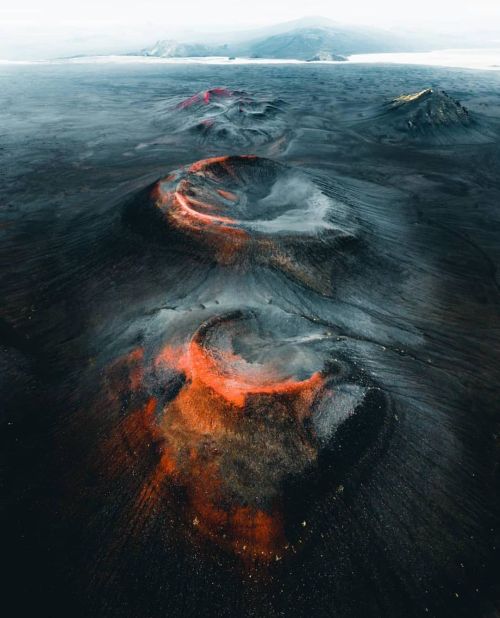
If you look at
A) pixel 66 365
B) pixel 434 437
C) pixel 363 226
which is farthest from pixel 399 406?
pixel 363 226

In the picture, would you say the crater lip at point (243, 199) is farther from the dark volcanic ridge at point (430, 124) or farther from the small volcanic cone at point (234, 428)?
the dark volcanic ridge at point (430, 124)

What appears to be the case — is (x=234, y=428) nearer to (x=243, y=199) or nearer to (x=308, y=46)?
(x=243, y=199)

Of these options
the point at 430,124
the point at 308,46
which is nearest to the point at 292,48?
the point at 308,46

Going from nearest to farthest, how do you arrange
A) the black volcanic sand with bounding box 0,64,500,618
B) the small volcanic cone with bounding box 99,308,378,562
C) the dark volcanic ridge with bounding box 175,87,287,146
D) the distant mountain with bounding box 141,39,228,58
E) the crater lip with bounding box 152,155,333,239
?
the black volcanic sand with bounding box 0,64,500,618
the small volcanic cone with bounding box 99,308,378,562
the crater lip with bounding box 152,155,333,239
the dark volcanic ridge with bounding box 175,87,287,146
the distant mountain with bounding box 141,39,228,58

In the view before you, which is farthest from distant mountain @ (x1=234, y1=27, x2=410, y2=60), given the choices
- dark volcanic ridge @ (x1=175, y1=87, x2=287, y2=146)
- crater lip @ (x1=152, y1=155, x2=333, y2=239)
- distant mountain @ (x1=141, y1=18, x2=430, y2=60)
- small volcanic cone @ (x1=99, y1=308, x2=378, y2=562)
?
small volcanic cone @ (x1=99, y1=308, x2=378, y2=562)

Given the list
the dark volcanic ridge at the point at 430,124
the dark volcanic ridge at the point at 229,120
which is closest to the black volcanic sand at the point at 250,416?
the dark volcanic ridge at the point at 229,120

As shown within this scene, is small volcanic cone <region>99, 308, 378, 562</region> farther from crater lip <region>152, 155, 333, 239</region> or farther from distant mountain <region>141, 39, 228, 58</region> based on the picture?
distant mountain <region>141, 39, 228, 58</region>
